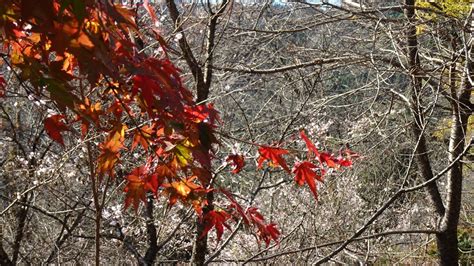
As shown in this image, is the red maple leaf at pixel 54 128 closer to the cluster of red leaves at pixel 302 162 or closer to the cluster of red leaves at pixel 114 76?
the cluster of red leaves at pixel 114 76

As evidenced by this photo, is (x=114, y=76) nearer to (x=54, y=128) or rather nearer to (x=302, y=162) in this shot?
(x=54, y=128)

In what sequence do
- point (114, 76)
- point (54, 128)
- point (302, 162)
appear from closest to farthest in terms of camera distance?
point (114, 76), point (54, 128), point (302, 162)

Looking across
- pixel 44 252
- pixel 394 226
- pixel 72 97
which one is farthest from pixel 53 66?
pixel 394 226

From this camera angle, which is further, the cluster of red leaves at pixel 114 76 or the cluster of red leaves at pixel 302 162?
the cluster of red leaves at pixel 302 162

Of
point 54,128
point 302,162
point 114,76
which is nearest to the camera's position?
point 114,76

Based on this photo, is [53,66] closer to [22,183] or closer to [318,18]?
[318,18]

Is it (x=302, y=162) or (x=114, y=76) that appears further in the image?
(x=302, y=162)

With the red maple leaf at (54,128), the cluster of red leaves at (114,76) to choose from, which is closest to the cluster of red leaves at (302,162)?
the cluster of red leaves at (114,76)

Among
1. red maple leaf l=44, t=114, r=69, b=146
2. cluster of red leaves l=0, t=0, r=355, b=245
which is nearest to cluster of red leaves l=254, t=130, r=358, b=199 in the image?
cluster of red leaves l=0, t=0, r=355, b=245

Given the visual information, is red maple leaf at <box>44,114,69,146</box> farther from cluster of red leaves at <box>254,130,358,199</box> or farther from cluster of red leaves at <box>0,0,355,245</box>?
cluster of red leaves at <box>254,130,358,199</box>

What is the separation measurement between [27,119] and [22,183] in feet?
4.13

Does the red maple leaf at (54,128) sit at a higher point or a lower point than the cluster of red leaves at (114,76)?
higher

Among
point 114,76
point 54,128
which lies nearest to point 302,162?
point 54,128

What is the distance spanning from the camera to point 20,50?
1.58 m
